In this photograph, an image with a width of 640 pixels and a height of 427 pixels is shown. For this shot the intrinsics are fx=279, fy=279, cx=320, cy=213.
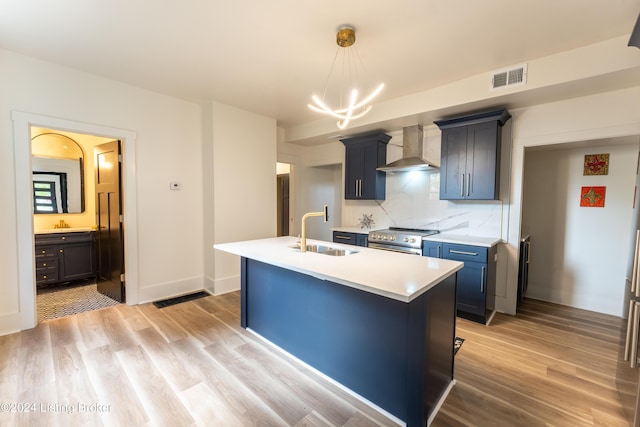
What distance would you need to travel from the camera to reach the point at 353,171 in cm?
444

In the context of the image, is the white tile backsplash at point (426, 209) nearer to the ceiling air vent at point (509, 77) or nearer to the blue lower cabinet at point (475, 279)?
the blue lower cabinet at point (475, 279)

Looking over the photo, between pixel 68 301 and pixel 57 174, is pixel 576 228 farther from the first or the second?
pixel 57 174

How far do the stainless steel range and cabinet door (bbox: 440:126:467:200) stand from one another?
58cm

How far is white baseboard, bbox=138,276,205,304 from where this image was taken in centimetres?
352

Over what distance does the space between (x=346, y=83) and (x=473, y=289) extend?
2.65 meters

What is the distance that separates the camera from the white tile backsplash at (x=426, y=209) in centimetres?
345

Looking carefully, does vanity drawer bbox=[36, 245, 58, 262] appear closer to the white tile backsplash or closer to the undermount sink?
the undermount sink

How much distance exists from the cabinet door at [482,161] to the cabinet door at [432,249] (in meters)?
0.69

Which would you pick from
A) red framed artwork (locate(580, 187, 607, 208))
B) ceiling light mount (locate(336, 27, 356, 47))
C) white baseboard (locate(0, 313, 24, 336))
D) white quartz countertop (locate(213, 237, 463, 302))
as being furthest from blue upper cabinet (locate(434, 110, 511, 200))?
white baseboard (locate(0, 313, 24, 336))

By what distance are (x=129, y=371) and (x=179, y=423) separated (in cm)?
79

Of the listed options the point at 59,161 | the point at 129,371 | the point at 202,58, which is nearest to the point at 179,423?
the point at 129,371

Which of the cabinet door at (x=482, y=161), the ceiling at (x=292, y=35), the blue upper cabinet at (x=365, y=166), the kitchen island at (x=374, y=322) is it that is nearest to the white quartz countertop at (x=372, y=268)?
the kitchen island at (x=374, y=322)

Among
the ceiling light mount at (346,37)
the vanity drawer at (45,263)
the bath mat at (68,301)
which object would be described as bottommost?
the bath mat at (68,301)

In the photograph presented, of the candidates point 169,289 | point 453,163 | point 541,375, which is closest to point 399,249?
point 453,163
